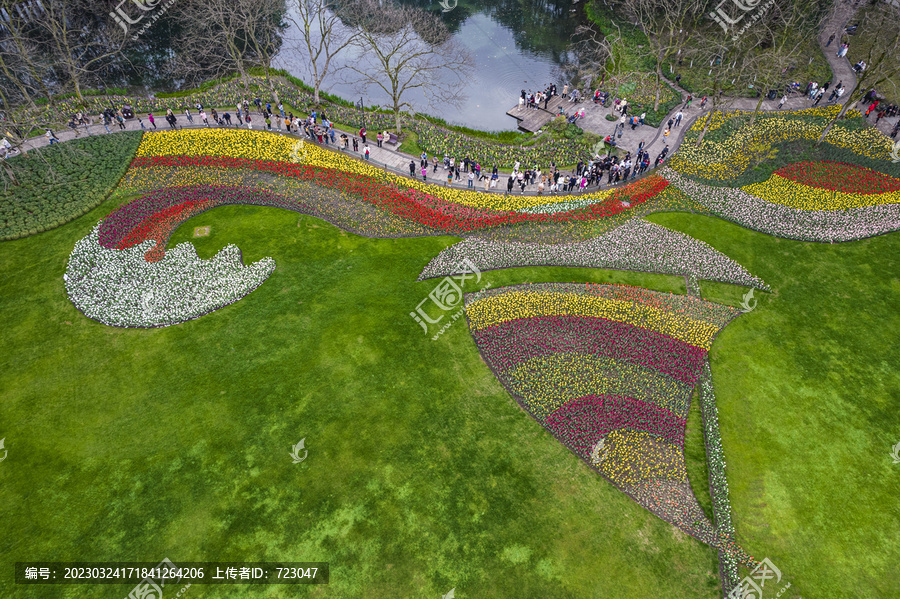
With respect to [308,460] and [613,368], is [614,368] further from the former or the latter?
[308,460]

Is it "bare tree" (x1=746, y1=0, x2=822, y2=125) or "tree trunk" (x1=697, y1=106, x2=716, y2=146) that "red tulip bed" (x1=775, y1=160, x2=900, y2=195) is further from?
"bare tree" (x1=746, y1=0, x2=822, y2=125)

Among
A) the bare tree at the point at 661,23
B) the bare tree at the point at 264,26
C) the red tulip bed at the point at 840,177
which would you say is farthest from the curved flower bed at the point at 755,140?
the bare tree at the point at 264,26

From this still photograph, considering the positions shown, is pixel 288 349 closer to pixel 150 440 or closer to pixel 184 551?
pixel 150 440

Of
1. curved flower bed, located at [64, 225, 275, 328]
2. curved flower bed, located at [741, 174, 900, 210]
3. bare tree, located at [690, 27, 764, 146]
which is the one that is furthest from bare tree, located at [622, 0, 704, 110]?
curved flower bed, located at [64, 225, 275, 328]

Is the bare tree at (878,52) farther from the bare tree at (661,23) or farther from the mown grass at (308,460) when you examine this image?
the mown grass at (308,460)

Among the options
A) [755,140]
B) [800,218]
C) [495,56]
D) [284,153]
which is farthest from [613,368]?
[495,56]
